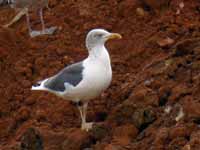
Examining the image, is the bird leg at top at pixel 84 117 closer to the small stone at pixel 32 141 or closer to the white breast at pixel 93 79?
the white breast at pixel 93 79

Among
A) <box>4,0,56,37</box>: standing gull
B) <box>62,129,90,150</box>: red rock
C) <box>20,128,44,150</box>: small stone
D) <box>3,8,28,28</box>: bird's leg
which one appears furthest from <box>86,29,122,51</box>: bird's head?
<box>3,8,28,28</box>: bird's leg

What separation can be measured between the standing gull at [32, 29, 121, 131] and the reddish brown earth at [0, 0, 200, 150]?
0.36m

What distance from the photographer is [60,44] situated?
1392 centimetres

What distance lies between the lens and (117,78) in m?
12.3

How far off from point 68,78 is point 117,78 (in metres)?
1.68

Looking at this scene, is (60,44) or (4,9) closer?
(60,44)

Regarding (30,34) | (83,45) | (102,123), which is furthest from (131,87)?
(30,34)

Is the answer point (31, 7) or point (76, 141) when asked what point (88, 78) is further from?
point (31, 7)

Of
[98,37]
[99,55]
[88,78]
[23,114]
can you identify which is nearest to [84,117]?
[88,78]

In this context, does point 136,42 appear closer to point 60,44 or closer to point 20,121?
point 60,44

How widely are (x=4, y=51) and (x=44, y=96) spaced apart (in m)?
1.74

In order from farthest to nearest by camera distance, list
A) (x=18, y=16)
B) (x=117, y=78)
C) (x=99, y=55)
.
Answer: (x=18, y=16) < (x=117, y=78) < (x=99, y=55)

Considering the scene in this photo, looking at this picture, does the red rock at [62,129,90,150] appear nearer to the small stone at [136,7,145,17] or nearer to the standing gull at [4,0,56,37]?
the small stone at [136,7,145,17]

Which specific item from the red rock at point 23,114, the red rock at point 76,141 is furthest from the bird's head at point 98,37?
the red rock at point 23,114
